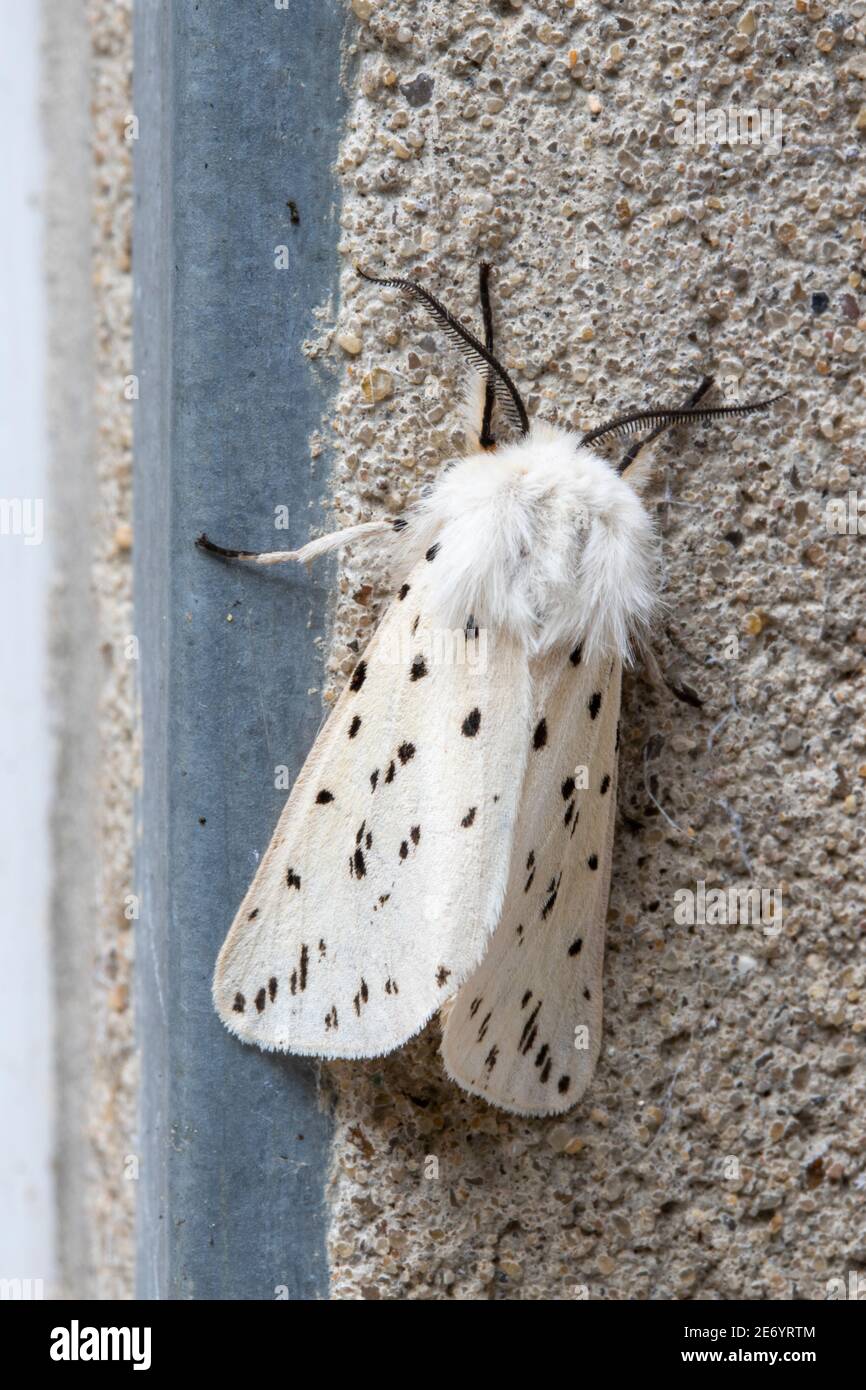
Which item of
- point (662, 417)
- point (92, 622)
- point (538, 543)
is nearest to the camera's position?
point (538, 543)

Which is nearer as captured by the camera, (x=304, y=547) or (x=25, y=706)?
(x=304, y=547)

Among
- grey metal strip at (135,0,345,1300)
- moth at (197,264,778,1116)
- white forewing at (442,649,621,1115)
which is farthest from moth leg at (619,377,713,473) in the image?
grey metal strip at (135,0,345,1300)

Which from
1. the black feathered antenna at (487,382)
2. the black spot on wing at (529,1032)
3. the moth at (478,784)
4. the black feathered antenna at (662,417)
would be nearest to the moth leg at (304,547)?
the moth at (478,784)

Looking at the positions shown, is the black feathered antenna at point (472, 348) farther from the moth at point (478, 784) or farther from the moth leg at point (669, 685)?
the moth leg at point (669, 685)

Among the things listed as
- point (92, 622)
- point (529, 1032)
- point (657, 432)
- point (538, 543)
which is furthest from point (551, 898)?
point (92, 622)

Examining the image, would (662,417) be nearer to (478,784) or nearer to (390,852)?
(478,784)

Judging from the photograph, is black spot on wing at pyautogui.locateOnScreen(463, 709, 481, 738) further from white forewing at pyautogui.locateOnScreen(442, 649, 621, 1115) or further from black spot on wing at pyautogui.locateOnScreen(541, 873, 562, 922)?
black spot on wing at pyautogui.locateOnScreen(541, 873, 562, 922)

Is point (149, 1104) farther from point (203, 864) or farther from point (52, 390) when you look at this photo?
point (52, 390)
